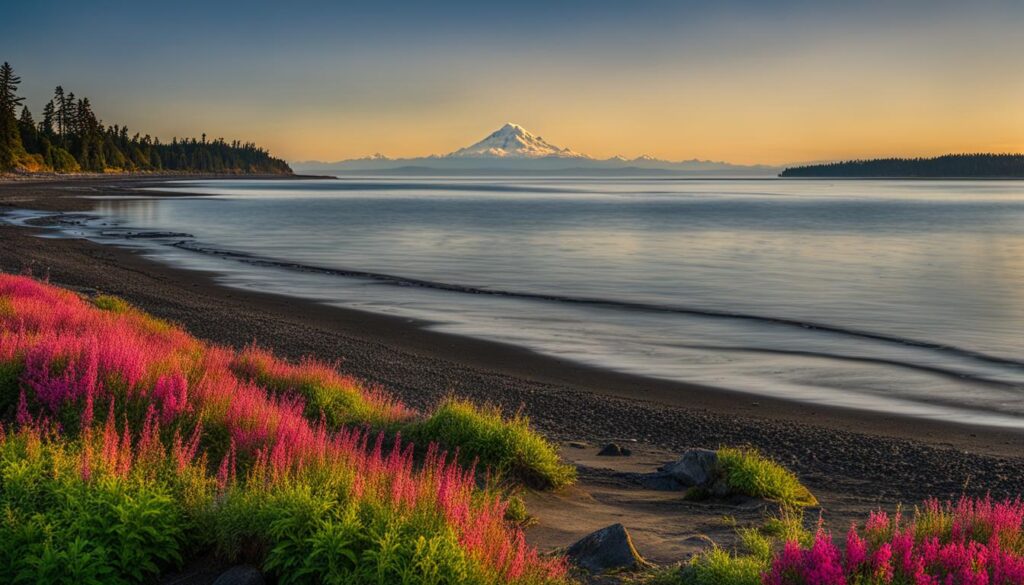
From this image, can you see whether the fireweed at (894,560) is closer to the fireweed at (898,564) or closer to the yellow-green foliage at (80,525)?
the fireweed at (898,564)

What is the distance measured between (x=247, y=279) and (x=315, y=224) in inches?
1585

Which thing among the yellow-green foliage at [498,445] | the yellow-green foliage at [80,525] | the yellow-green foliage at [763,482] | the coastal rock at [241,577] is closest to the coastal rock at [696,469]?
the yellow-green foliage at [763,482]

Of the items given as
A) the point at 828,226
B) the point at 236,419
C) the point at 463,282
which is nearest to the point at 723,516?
the point at 236,419

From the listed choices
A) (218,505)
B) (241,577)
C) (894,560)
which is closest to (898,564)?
(894,560)

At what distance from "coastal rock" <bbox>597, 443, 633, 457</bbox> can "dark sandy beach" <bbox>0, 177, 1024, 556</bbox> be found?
0.29m

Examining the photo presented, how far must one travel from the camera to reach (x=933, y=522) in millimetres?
6539

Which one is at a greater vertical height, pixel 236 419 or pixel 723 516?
pixel 236 419

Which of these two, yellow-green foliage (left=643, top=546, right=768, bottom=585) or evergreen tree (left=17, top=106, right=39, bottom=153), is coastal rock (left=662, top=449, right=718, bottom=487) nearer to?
yellow-green foliage (left=643, top=546, right=768, bottom=585)

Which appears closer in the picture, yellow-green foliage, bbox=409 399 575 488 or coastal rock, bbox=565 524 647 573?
coastal rock, bbox=565 524 647 573

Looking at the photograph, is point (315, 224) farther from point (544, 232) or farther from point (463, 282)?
point (463, 282)

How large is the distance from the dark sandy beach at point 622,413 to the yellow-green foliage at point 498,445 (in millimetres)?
Answer: 416

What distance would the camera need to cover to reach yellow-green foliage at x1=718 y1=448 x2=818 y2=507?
31.4ft

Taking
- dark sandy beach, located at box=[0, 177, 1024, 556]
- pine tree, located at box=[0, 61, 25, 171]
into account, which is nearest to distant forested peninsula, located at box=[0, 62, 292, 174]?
pine tree, located at box=[0, 61, 25, 171]

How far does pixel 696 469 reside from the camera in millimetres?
10039
